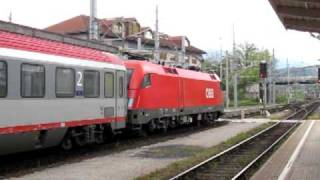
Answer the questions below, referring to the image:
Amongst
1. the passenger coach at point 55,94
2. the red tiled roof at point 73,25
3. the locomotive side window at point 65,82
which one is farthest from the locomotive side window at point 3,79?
the red tiled roof at point 73,25

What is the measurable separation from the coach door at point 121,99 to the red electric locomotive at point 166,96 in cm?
121

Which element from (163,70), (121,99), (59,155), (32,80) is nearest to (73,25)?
(163,70)

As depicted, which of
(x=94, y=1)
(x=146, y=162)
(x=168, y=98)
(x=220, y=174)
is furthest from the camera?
(x=94, y=1)

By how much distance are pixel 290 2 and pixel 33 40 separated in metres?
7.90

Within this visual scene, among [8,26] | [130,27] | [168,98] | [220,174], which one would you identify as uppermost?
[130,27]

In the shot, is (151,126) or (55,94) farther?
(151,126)

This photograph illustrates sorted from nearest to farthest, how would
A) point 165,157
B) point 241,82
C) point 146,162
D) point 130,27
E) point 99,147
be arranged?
point 146,162 → point 165,157 → point 99,147 → point 130,27 → point 241,82

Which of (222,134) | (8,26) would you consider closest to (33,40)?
(8,26)

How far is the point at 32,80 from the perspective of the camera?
15047mm

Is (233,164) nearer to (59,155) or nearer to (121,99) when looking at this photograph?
(59,155)

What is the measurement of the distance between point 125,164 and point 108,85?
3.92 m

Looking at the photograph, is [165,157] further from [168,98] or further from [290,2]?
[168,98]

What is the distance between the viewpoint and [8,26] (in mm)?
15484

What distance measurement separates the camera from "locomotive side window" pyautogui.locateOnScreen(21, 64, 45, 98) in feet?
48.2
